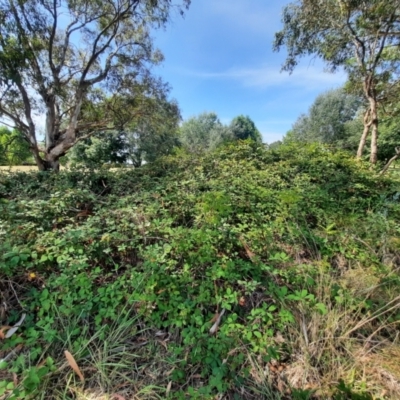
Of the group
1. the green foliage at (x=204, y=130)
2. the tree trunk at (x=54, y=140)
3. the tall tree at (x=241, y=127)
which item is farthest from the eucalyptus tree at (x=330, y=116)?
the tree trunk at (x=54, y=140)

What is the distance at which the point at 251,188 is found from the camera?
2.46m

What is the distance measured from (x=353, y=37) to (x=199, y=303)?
6900 millimetres

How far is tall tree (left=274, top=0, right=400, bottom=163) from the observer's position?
4.59m

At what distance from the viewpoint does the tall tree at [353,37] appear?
4.59 m

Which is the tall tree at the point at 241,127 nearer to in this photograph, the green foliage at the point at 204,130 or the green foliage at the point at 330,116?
the green foliage at the point at 204,130

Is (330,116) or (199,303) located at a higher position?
(330,116)

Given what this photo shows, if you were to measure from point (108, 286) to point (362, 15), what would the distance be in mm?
6693

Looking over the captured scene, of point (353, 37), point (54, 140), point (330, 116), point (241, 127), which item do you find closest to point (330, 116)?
point (330, 116)

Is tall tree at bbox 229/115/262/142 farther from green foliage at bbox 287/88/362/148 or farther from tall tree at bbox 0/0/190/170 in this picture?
tall tree at bbox 0/0/190/170

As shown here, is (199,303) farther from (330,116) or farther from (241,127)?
(241,127)

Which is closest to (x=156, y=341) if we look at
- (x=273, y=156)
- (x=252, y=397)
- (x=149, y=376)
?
(x=149, y=376)

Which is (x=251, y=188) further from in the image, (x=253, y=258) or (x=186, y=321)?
(x=186, y=321)

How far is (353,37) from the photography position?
5227mm

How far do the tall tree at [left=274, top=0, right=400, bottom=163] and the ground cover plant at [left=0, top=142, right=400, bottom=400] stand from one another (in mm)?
4710
